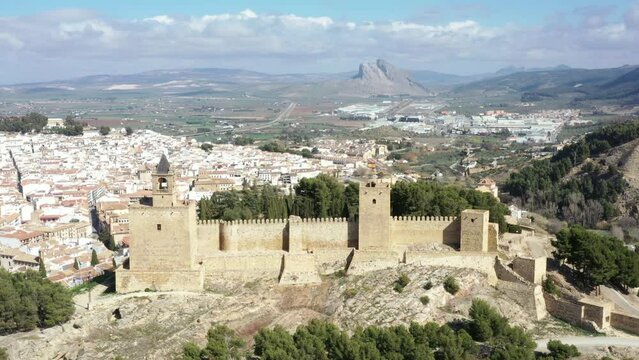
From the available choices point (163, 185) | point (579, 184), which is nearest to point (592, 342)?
point (163, 185)

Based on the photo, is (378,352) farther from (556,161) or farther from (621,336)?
(556,161)

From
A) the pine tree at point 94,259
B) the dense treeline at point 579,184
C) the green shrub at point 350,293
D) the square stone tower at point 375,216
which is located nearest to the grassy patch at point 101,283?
the pine tree at point 94,259

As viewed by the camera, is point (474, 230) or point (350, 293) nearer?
point (350, 293)

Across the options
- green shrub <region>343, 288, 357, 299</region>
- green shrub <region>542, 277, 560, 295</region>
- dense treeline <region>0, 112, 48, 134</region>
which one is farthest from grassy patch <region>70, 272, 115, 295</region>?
dense treeline <region>0, 112, 48, 134</region>

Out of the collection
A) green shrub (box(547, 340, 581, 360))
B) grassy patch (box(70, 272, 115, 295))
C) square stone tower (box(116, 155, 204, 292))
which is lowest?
green shrub (box(547, 340, 581, 360))

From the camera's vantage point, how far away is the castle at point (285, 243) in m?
25.2

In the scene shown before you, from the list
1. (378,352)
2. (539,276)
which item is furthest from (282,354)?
(539,276)

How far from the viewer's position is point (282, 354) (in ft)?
66.7

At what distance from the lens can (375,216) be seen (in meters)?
25.8

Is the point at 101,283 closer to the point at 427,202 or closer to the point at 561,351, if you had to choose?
the point at 427,202

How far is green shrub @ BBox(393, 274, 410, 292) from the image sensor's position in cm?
2440

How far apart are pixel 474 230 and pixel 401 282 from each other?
333 centimetres

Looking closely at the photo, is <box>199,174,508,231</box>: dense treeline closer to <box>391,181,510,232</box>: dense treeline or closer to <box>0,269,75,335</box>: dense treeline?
<box>391,181,510,232</box>: dense treeline

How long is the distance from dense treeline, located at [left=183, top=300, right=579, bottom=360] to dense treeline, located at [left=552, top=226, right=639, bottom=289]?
5.20m
